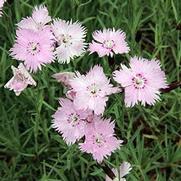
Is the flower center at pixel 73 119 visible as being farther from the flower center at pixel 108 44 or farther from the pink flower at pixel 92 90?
the flower center at pixel 108 44

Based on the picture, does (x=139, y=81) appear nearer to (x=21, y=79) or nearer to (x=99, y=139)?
(x=99, y=139)

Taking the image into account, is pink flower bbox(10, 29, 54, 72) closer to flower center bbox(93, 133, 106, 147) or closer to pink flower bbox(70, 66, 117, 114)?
pink flower bbox(70, 66, 117, 114)

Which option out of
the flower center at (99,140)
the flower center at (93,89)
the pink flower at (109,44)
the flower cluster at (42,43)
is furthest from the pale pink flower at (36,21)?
the flower center at (99,140)

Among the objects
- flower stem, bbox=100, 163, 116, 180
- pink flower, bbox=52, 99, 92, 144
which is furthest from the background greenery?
pink flower, bbox=52, 99, 92, 144

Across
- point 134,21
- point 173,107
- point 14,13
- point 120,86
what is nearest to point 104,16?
point 134,21

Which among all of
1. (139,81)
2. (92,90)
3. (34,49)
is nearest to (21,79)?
(34,49)
